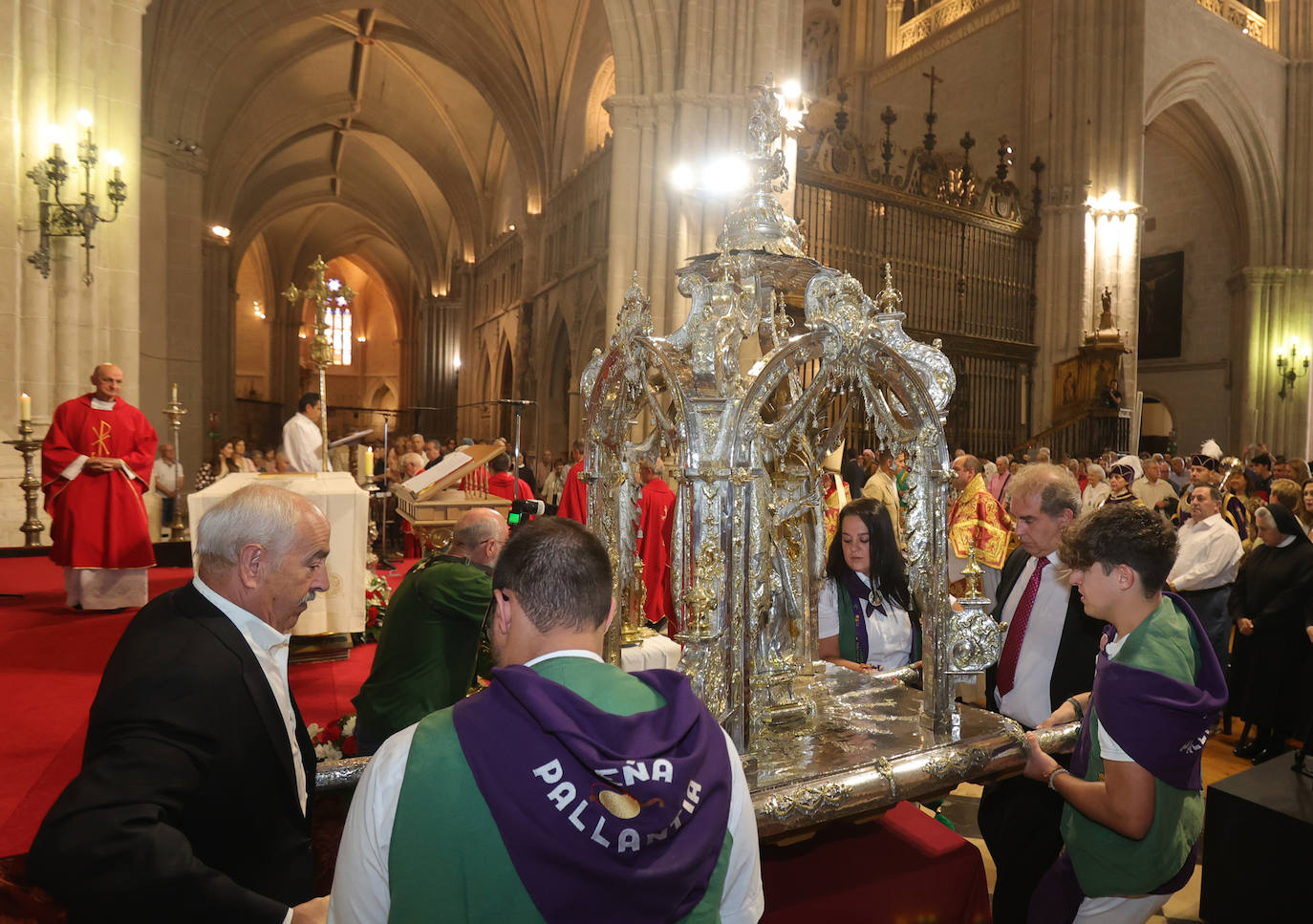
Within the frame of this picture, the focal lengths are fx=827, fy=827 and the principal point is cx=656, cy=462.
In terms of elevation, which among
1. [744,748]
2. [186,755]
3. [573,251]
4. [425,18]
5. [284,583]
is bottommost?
[744,748]

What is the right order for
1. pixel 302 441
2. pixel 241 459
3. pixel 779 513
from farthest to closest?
pixel 241 459 → pixel 302 441 → pixel 779 513

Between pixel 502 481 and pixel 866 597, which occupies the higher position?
pixel 502 481

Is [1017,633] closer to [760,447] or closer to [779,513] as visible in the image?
[779,513]

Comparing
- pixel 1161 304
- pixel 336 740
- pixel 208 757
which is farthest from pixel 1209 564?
pixel 1161 304

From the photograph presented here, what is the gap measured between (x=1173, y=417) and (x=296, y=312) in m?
30.3

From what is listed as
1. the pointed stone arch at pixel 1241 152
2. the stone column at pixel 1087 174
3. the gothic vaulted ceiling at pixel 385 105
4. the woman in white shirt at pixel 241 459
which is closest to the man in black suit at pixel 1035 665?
the woman in white shirt at pixel 241 459

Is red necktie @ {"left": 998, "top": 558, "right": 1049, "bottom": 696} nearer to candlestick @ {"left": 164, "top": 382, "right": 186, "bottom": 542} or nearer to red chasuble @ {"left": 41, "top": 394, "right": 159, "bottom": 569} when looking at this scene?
red chasuble @ {"left": 41, "top": 394, "right": 159, "bottom": 569}

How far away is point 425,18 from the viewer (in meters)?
16.4

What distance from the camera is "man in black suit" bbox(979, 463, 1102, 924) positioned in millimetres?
2682

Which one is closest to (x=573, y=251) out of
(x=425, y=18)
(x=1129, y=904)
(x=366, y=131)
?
(x=425, y=18)

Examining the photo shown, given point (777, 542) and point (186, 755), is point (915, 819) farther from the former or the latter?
point (186, 755)

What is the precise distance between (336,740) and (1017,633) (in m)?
2.75

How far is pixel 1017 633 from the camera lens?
9.87 ft

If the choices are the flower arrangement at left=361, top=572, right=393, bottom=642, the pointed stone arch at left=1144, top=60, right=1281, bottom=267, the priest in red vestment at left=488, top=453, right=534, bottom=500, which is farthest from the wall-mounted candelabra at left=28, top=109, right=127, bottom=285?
the pointed stone arch at left=1144, top=60, right=1281, bottom=267
